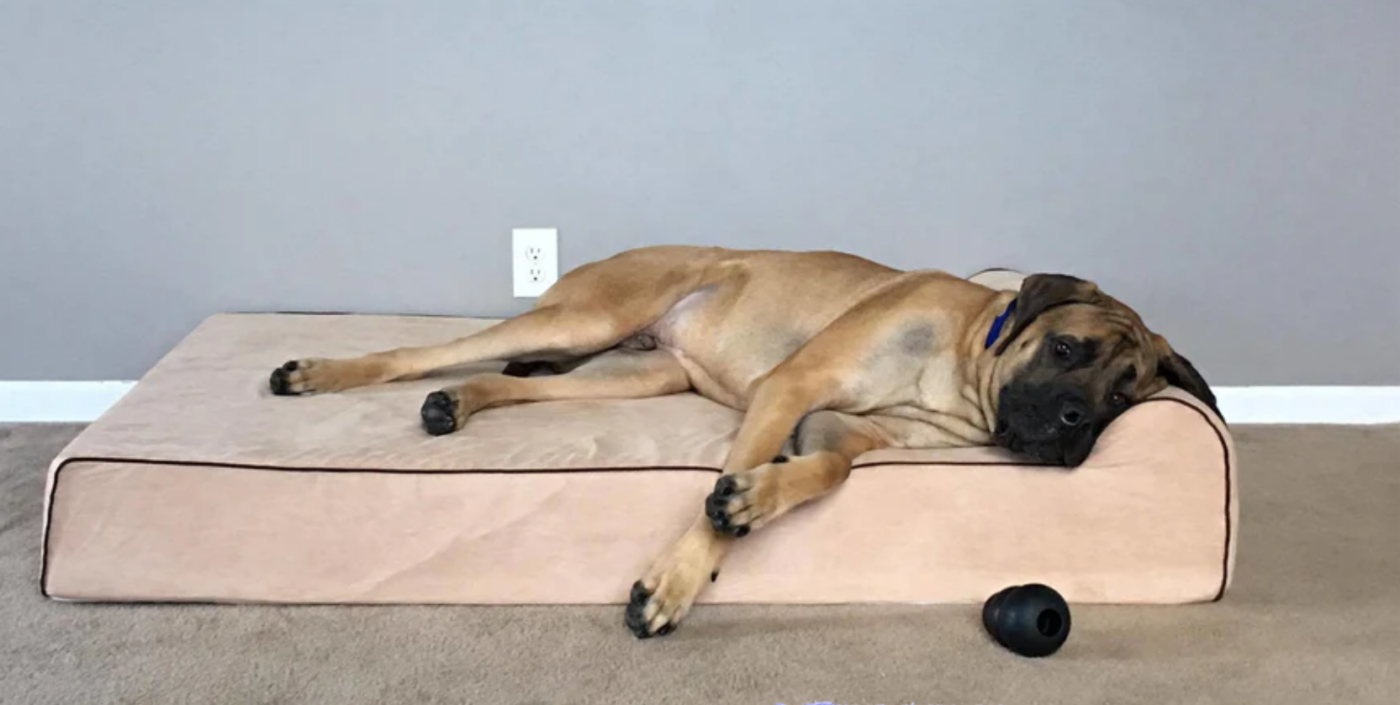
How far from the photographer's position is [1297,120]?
11.7 feet

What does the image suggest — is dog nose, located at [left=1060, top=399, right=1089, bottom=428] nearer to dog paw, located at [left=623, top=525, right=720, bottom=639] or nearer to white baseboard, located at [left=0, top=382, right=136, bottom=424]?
dog paw, located at [left=623, top=525, right=720, bottom=639]

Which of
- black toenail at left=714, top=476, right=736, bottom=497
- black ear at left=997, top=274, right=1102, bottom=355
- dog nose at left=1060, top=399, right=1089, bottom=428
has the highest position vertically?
black ear at left=997, top=274, right=1102, bottom=355

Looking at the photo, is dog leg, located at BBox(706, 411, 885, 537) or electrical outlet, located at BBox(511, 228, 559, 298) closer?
dog leg, located at BBox(706, 411, 885, 537)

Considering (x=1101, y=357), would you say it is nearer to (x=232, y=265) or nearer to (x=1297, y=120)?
(x=1297, y=120)

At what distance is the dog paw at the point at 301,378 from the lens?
2.66 metres

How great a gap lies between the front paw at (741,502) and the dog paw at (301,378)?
0.99 m

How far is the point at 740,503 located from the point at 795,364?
0.52 m

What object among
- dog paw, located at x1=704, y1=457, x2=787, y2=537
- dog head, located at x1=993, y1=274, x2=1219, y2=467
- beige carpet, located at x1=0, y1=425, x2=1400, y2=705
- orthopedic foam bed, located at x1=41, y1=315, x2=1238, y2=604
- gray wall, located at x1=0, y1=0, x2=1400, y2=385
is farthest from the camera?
gray wall, located at x1=0, y1=0, x2=1400, y2=385

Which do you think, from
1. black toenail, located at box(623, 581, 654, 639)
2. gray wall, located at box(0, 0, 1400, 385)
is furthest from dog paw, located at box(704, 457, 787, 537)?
gray wall, located at box(0, 0, 1400, 385)

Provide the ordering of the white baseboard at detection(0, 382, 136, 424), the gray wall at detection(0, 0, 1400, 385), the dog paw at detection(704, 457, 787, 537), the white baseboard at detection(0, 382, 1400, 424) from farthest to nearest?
1. the white baseboard at detection(0, 382, 1400, 424)
2. the white baseboard at detection(0, 382, 136, 424)
3. the gray wall at detection(0, 0, 1400, 385)
4. the dog paw at detection(704, 457, 787, 537)

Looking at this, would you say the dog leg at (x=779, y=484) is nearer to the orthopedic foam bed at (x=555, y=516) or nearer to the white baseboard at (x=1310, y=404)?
the orthopedic foam bed at (x=555, y=516)

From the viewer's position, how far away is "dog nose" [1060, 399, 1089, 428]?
2314mm

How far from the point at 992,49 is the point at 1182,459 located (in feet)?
4.76

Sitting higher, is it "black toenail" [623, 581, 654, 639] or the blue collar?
the blue collar
